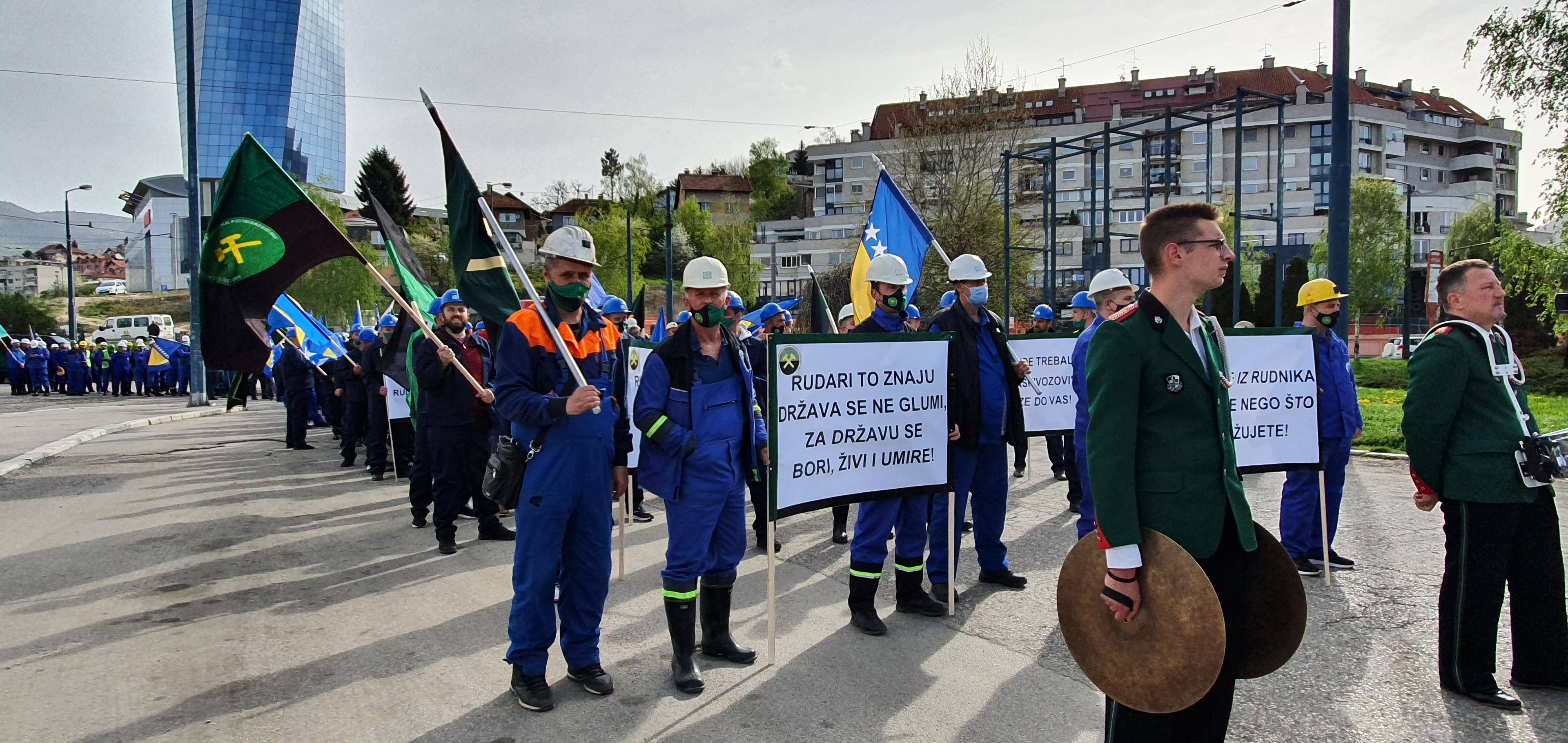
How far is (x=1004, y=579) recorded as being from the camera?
21.6 feet

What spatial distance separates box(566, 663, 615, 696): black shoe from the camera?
4.68 meters

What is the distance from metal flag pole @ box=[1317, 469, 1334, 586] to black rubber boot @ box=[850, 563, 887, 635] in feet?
9.84

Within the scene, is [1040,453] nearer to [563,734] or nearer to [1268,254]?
[563,734]

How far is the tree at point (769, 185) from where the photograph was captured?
111 metres

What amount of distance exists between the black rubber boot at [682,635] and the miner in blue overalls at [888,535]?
1223 millimetres

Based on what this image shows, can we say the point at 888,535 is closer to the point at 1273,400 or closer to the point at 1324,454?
the point at 1273,400

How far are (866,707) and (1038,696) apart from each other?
0.81 m

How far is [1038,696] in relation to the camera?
4.53m

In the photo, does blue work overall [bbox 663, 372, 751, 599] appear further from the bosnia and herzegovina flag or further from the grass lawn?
the grass lawn

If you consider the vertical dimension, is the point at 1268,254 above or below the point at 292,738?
above

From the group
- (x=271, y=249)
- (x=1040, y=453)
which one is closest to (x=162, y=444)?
(x=271, y=249)

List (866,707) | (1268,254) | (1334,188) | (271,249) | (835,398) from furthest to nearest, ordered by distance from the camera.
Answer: (1268,254) < (1334,188) < (271,249) < (835,398) < (866,707)

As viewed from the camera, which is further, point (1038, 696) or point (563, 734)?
point (1038, 696)

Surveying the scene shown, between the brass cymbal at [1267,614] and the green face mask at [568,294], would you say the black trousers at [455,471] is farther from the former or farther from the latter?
the brass cymbal at [1267,614]
